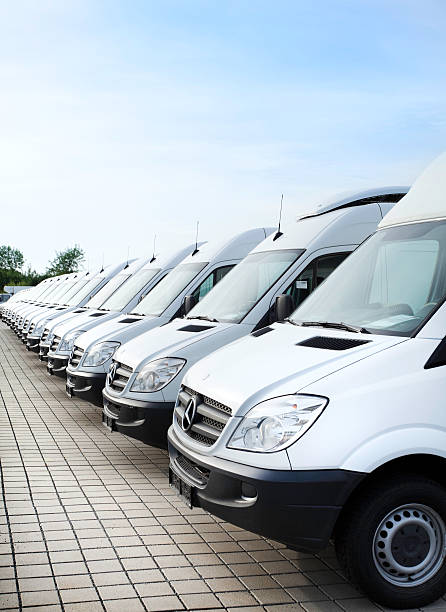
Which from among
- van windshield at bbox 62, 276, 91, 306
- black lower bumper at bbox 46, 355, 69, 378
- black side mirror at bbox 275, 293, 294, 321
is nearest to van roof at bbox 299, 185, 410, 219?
black side mirror at bbox 275, 293, 294, 321

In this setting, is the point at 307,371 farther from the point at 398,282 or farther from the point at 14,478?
the point at 14,478

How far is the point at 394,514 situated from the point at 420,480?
0.75 feet

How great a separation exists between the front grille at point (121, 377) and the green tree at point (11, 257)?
150 metres

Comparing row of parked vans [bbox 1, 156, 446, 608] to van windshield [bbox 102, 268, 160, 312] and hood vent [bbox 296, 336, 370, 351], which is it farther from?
van windshield [bbox 102, 268, 160, 312]

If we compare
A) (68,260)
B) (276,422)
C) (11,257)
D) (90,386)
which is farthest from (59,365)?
(11,257)

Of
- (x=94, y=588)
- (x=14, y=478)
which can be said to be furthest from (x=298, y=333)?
(x=14, y=478)

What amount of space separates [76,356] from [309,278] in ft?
13.2

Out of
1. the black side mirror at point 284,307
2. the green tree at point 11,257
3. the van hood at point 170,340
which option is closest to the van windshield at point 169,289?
the van hood at point 170,340

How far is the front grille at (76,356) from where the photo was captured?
33.4ft

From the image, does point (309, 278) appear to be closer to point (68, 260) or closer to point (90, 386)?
point (90, 386)

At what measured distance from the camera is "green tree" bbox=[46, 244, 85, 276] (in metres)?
101

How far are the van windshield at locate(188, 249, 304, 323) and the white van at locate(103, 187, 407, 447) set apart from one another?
12mm

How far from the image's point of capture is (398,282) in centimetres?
504

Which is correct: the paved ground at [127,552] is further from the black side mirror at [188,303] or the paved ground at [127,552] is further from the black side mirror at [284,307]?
the black side mirror at [188,303]
